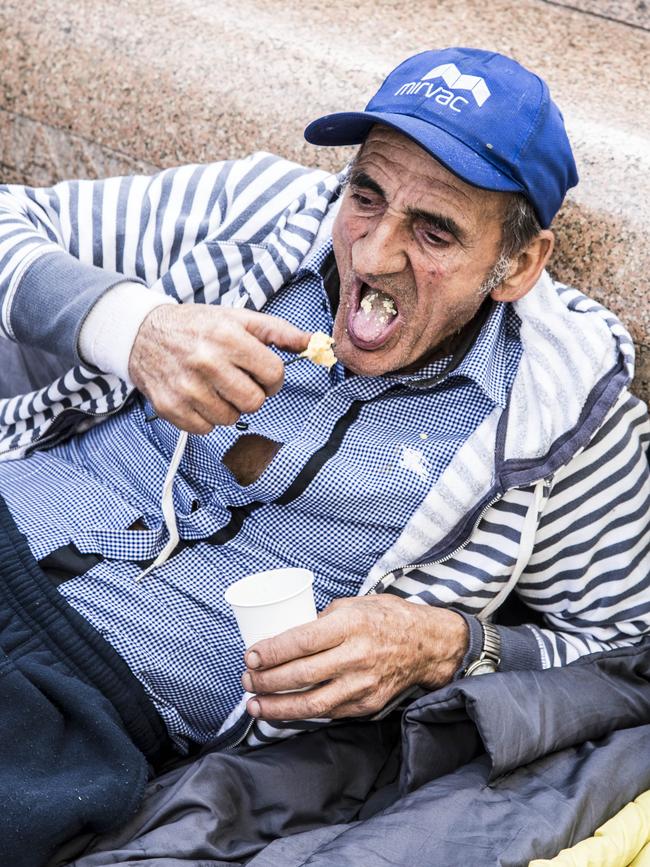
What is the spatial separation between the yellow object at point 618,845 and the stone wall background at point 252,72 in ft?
4.39

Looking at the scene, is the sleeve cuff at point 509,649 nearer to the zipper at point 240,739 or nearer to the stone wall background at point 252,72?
the zipper at point 240,739

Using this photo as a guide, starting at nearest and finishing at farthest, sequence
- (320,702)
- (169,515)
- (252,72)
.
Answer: (320,702) < (169,515) < (252,72)

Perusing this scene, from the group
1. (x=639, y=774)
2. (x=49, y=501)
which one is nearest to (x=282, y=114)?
(x=49, y=501)

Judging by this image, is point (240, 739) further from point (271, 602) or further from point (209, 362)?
point (209, 362)

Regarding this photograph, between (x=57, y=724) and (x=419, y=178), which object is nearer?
(x=57, y=724)

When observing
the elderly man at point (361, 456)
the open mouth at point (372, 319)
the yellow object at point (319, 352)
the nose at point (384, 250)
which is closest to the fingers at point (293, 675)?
the elderly man at point (361, 456)

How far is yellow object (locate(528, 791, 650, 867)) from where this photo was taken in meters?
1.95

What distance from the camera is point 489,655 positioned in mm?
2354

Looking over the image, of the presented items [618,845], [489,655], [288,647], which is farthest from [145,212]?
[618,845]

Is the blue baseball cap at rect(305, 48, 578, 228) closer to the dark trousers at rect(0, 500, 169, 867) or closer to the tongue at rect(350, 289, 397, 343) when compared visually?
the tongue at rect(350, 289, 397, 343)

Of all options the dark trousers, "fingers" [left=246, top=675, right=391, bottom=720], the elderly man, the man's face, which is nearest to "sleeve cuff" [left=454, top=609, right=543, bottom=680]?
the elderly man

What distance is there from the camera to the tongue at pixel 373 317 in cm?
235

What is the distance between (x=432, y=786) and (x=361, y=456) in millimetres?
716

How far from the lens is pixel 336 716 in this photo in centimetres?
217
